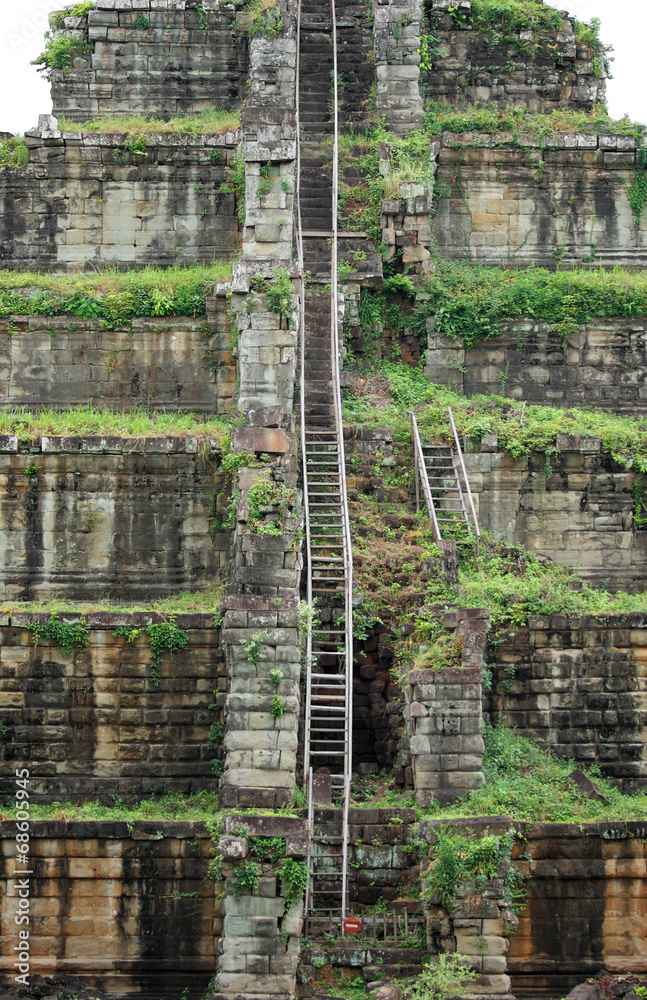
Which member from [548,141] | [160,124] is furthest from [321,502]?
[548,141]

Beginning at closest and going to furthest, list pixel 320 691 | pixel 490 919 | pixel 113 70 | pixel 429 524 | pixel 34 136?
pixel 490 919
pixel 320 691
pixel 429 524
pixel 34 136
pixel 113 70

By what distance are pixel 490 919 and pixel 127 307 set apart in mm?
10583

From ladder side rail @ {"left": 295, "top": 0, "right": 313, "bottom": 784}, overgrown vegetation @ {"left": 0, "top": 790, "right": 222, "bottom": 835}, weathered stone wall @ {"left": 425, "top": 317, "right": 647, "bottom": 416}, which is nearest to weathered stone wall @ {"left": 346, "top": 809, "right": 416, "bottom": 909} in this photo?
ladder side rail @ {"left": 295, "top": 0, "right": 313, "bottom": 784}

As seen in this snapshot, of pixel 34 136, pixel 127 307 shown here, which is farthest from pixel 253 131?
pixel 34 136

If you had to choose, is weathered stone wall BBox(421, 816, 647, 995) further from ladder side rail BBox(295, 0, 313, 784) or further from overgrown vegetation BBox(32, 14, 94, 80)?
overgrown vegetation BBox(32, 14, 94, 80)

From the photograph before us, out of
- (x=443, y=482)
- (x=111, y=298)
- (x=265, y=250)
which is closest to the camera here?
(x=443, y=482)

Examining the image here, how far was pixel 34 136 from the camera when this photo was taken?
68.4 feet

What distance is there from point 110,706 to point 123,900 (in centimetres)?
241

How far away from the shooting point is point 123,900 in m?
14.2

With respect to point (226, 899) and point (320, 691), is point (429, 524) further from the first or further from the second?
point (226, 899)

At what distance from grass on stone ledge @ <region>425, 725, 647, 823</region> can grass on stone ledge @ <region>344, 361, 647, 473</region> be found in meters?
4.53

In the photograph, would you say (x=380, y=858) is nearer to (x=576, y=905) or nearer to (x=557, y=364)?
(x=576, y=905)

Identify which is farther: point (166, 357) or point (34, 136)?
point (34, 136)

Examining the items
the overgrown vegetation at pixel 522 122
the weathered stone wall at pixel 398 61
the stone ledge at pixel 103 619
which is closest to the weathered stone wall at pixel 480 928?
the stone ledge at pixel 103 619
